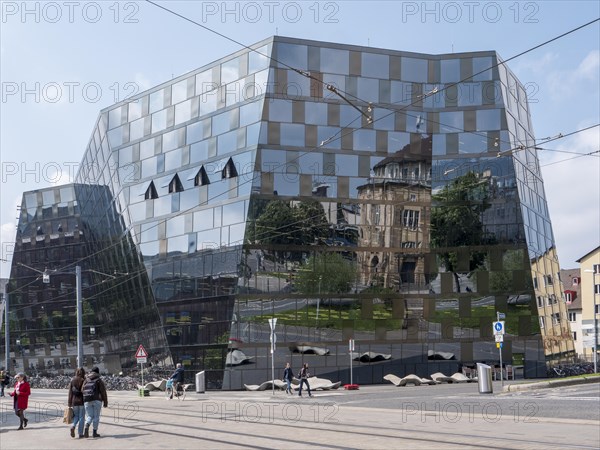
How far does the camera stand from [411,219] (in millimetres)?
43844

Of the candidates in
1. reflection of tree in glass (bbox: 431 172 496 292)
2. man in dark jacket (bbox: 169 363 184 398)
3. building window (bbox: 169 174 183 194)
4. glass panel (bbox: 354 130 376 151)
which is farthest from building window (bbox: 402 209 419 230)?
man in dark jacket (bbox: 169 363 184 398)

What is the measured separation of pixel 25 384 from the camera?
20.2 meters

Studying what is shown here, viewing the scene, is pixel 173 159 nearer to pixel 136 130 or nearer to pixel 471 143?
pixel 136 130

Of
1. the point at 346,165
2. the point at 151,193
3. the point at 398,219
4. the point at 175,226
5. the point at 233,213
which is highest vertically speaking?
the point at 346,165

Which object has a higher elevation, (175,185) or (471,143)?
(471,143)

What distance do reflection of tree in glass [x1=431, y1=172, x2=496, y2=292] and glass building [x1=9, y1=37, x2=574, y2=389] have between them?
0.34 feet

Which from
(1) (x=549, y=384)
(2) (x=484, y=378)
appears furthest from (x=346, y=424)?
(1) (x=549, y=384)

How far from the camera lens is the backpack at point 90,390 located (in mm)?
16766

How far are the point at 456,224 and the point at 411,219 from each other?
2.41 m

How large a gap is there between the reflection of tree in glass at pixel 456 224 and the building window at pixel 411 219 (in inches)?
34.2

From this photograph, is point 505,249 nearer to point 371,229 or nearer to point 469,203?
point 469,203

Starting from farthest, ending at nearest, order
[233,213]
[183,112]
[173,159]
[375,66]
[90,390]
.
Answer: [183,112] → [173,159] → [375,66] → [233,213] → [90,390]

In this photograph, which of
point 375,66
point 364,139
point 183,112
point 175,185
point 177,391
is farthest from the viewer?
point 183,112

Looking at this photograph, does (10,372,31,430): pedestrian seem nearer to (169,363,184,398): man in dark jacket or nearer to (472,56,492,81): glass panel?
(169,363,184,398): man in dark jacket
